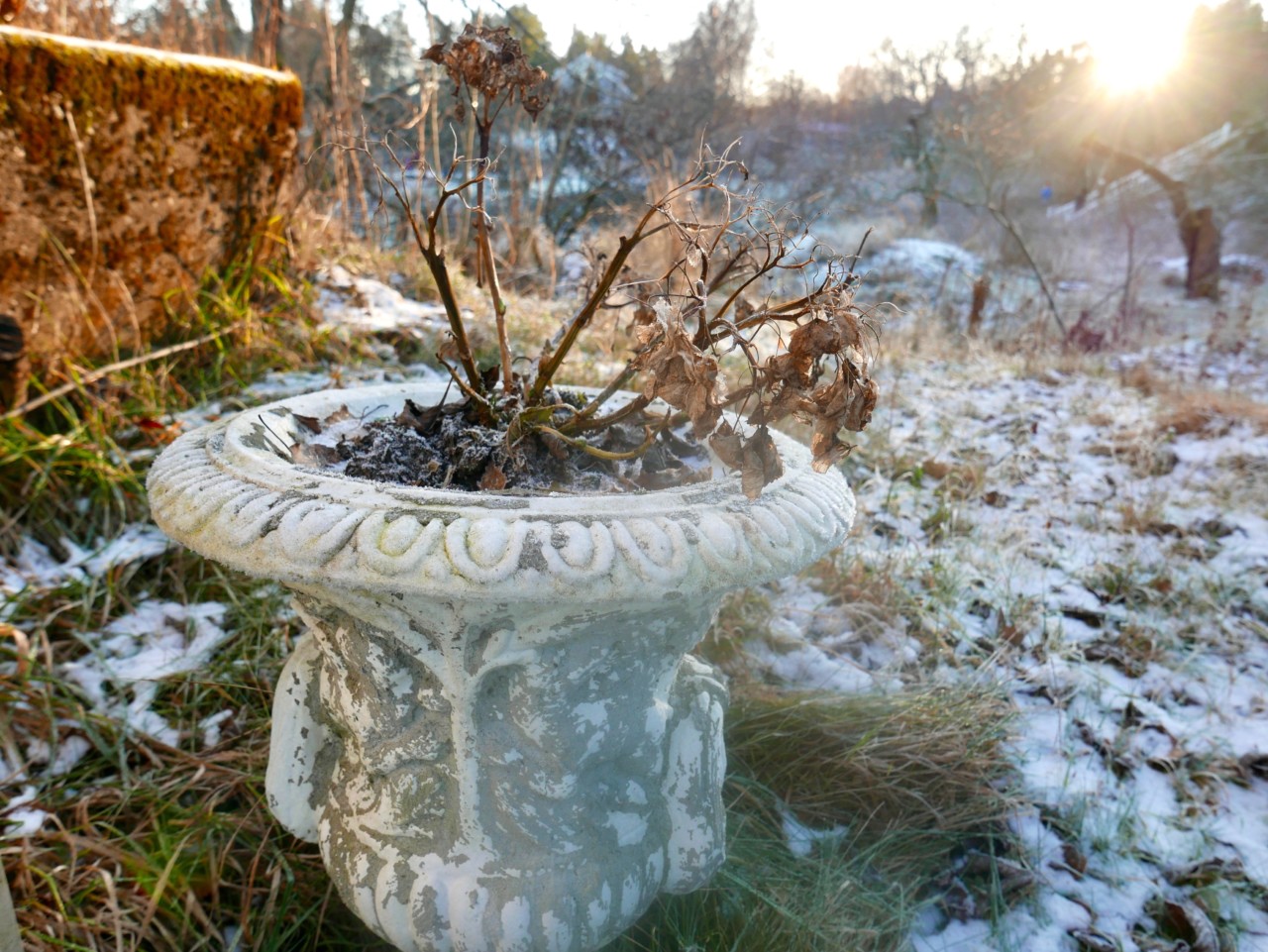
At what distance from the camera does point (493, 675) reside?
3.15ft

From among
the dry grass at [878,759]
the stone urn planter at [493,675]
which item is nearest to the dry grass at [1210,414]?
the dry grass at [878,759]

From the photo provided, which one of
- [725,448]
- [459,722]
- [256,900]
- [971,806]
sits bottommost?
[256,900]

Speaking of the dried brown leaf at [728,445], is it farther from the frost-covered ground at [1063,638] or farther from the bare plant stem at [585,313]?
the frost-covered ground at [1063,638]

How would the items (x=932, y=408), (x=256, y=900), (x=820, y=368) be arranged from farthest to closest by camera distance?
(x=932, y=408) → (x=256, y=900) → (x=820, y=368)

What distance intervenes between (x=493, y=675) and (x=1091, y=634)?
1932mm

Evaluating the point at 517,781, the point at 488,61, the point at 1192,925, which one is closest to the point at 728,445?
the point at 517,781

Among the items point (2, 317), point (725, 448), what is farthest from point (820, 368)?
point (2, 317)

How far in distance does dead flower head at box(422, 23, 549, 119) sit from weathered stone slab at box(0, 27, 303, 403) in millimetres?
1574

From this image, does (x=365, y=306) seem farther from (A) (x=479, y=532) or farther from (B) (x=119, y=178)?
(A) (x=479, y=532)

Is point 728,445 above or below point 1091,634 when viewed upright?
above

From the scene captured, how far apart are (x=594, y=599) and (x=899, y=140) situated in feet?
46.5

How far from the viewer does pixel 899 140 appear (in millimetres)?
13125

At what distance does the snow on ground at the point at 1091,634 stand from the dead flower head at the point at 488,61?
1.42 meters

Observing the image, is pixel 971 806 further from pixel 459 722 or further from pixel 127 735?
pixel 127 735
